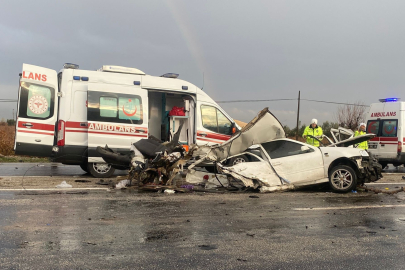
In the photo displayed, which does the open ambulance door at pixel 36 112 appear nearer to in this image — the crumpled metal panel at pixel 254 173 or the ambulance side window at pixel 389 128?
the crumpled metal panel at pixel 254 173

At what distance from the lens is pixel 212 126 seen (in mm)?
11758

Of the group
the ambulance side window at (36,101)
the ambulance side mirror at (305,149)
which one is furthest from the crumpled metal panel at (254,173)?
the ambulance side window at (36,101)

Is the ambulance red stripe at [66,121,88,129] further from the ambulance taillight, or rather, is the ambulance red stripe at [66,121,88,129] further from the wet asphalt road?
the wet asphalt road

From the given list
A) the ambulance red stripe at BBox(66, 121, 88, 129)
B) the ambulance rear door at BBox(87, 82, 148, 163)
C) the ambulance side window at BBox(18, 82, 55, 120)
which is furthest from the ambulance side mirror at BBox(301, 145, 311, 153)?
the ambulance side window at BBox(18, 82, 55, 120)

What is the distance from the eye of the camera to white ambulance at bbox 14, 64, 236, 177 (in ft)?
31.8

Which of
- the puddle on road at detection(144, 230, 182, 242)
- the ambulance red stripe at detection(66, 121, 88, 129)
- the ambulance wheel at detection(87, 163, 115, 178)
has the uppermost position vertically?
the ambulance red stripe at detection(66, 121, 88, 129)

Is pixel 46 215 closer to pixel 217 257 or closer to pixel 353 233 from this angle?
pixel 217 257

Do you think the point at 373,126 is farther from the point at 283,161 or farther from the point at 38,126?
the point at 38,126

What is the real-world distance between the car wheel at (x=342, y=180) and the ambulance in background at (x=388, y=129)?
699 centimetres

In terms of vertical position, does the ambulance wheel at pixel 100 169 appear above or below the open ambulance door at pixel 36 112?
below

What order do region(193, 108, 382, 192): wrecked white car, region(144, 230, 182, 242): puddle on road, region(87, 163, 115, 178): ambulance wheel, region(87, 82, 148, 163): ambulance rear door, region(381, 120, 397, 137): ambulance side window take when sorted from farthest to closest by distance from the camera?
region(381, 120, 397, 137): ambulance side window < region(87, 163, 115, 178): ambulance wheel < region(87, 82, 148, 163): ambulance rear door < region(193, 108, 382, 192): wrecked white car < region(144, 230, 182, 242): puddle on road

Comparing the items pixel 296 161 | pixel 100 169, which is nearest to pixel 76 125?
pixel 100 169

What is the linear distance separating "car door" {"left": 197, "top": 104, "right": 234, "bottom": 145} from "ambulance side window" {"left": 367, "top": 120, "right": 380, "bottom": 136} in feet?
21.4

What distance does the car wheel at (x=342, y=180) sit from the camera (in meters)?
8.41
